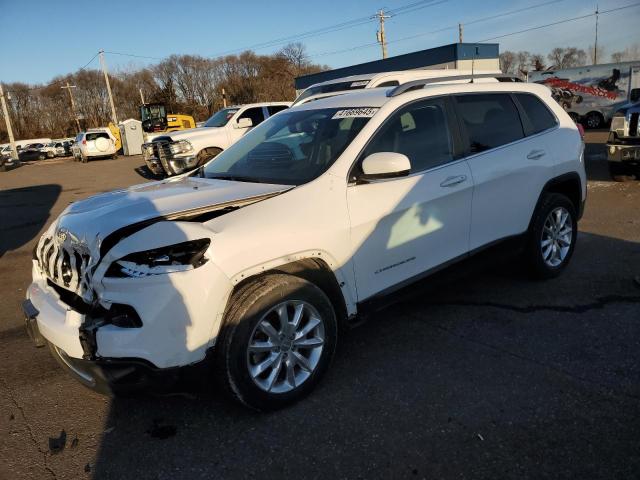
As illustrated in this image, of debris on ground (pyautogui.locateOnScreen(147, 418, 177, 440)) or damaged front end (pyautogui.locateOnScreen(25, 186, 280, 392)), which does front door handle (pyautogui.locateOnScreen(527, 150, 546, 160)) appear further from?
debris on ground (pyautogui.locateOnScreen(147, 418, 177, 440))

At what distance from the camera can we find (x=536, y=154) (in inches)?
171

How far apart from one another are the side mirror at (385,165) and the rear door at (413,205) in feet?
0.32

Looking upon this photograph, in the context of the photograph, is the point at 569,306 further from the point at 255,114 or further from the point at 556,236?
the point at 255,114

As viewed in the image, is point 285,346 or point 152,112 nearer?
point 285,346

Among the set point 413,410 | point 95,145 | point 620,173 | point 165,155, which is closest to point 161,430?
point 413,410

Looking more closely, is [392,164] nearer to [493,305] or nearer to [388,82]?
[493,305]

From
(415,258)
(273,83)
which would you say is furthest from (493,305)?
(273,83)

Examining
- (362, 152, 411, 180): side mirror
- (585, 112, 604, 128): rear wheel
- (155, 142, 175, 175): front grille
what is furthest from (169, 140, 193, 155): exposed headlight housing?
(585, 112, 604, 128): rear wheel

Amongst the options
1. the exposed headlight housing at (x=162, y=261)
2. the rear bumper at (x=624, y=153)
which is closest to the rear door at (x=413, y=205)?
the exposed headlight housing at (x=162, y=261)

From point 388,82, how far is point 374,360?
636cm

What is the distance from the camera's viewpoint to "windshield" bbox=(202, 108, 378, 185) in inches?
133

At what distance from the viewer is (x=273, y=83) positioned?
223ft

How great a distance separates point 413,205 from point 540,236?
173cm

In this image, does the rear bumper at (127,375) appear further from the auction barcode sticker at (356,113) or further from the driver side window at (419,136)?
the auction barcode sticker at (356,113)
